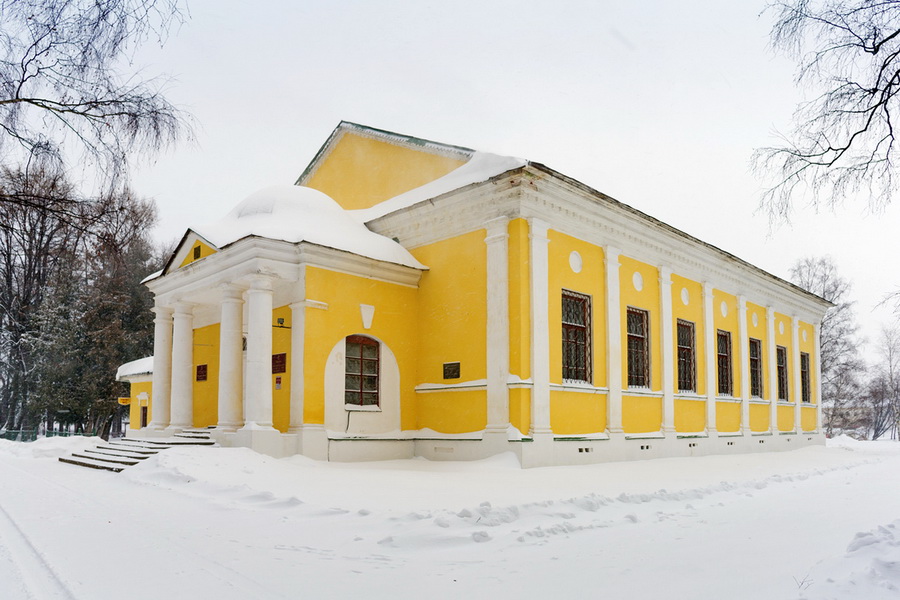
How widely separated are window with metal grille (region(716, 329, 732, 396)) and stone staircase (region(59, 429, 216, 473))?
1372 cm

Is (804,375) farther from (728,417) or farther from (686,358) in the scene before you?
(686,358)

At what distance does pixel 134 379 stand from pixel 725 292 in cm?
1925

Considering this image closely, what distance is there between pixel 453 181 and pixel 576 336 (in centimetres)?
398

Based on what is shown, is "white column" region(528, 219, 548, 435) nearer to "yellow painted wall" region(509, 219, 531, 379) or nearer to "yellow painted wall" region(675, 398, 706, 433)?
"yellow painted wall" region(509, 219, 531, 379)

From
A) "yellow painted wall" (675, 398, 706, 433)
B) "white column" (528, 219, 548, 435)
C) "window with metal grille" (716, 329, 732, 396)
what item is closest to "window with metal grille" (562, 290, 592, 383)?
"white column" (528, 219, 548, 435)

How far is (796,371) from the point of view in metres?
24.7

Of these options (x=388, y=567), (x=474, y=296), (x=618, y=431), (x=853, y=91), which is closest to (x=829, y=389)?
(x=618, y=431)

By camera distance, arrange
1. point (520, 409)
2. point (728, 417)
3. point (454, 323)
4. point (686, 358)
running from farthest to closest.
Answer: point (728, 417) < point (686, 358) < point (454, 323) < point (520, 409)

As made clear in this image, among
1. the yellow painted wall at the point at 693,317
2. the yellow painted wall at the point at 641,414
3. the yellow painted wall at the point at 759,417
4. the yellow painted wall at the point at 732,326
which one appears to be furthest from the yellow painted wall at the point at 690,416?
the yellow painted wall at the point at 759,417

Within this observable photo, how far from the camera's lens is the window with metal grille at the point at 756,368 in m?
22.2

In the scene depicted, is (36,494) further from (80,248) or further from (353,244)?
(353,244)

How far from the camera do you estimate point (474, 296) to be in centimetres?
1345

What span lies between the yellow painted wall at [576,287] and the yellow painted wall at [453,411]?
1.47 meters

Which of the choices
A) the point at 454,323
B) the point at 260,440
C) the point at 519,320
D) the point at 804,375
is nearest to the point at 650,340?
the point at 519,320
